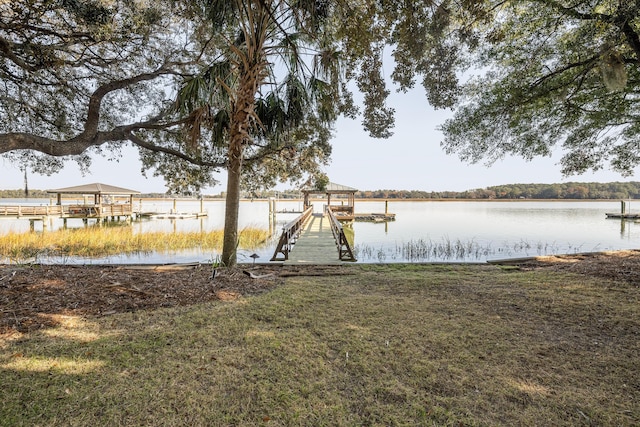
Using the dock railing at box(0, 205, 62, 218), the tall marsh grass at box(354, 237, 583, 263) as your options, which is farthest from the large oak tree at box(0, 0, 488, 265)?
the dock railing at box(0, 205, 62, 218)

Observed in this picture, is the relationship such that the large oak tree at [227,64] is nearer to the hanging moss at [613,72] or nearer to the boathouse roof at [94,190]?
the hanging moss at [613,72]

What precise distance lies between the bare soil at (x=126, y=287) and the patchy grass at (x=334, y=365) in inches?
12.6

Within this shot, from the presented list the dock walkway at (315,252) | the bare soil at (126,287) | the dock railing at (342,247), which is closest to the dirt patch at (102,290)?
the bare soil at (126,287)

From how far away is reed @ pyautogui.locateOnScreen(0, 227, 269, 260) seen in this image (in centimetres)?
1077

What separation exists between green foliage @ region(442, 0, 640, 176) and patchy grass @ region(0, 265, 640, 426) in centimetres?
424

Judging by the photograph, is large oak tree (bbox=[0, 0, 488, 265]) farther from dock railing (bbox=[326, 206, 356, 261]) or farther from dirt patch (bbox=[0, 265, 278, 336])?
dock railing (bbox=[326, 206, 356, 261])

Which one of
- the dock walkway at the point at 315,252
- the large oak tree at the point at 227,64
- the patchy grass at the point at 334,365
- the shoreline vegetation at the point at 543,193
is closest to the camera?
the patchy grass at the point at 334,365

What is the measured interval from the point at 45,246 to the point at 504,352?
15.0 m

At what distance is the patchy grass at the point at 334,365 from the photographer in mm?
1792

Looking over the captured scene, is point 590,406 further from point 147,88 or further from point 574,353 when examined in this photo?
point 147,88

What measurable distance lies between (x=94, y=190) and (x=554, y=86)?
30355 millimetres

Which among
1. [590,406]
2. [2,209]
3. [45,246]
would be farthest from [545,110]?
[2,209]

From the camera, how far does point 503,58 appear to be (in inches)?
260

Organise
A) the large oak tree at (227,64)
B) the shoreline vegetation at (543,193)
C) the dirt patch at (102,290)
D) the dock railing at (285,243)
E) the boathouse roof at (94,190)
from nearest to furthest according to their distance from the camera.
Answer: the dirt patch at (102,290)
the large oak tree at (227,64)
the dock railing at (285,243)
the boathouse roof at (94,190)
the shoreline vegetation at (543,193)
